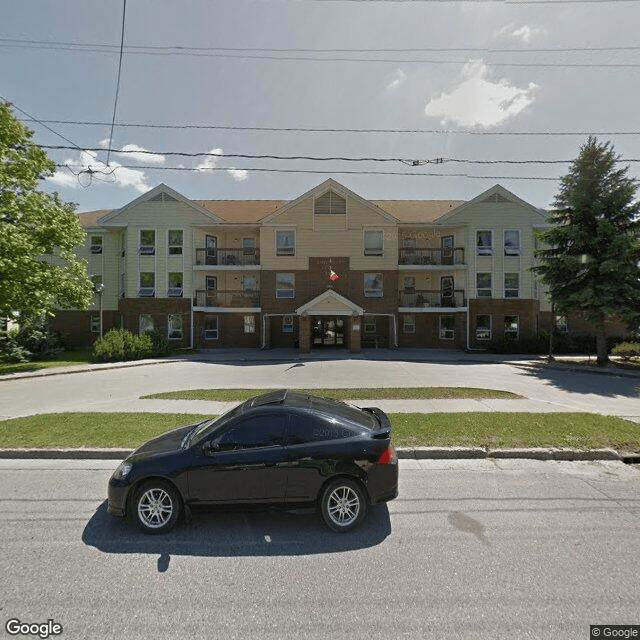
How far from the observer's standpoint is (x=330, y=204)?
23.5 meters

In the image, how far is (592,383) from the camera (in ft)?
41.9

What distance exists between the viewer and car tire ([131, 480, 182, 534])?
12.4ft

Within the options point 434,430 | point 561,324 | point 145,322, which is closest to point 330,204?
point 145,322

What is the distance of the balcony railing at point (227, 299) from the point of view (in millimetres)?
23828

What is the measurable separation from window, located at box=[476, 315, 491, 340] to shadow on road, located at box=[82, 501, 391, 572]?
22.1m

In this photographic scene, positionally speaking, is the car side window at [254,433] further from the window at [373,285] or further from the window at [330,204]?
the window at [330,204]

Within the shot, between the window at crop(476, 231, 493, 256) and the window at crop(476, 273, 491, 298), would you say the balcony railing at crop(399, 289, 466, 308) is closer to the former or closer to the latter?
the window at crop(476, 273, 491, 298)

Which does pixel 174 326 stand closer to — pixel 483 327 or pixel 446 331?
pixel 446 331

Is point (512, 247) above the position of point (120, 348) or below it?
above

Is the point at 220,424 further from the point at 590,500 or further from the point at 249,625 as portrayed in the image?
the point at 590,500

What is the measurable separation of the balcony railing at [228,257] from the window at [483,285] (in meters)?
15.9

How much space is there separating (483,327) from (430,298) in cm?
418

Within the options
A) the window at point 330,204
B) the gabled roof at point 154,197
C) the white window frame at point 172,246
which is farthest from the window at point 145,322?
the window at point 330,204

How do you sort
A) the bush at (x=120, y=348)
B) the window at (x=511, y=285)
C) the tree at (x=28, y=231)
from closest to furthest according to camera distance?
the tree at (x=28, y=231)
the bush at (x=120, y=348)
the window at (x=511, y=285)
